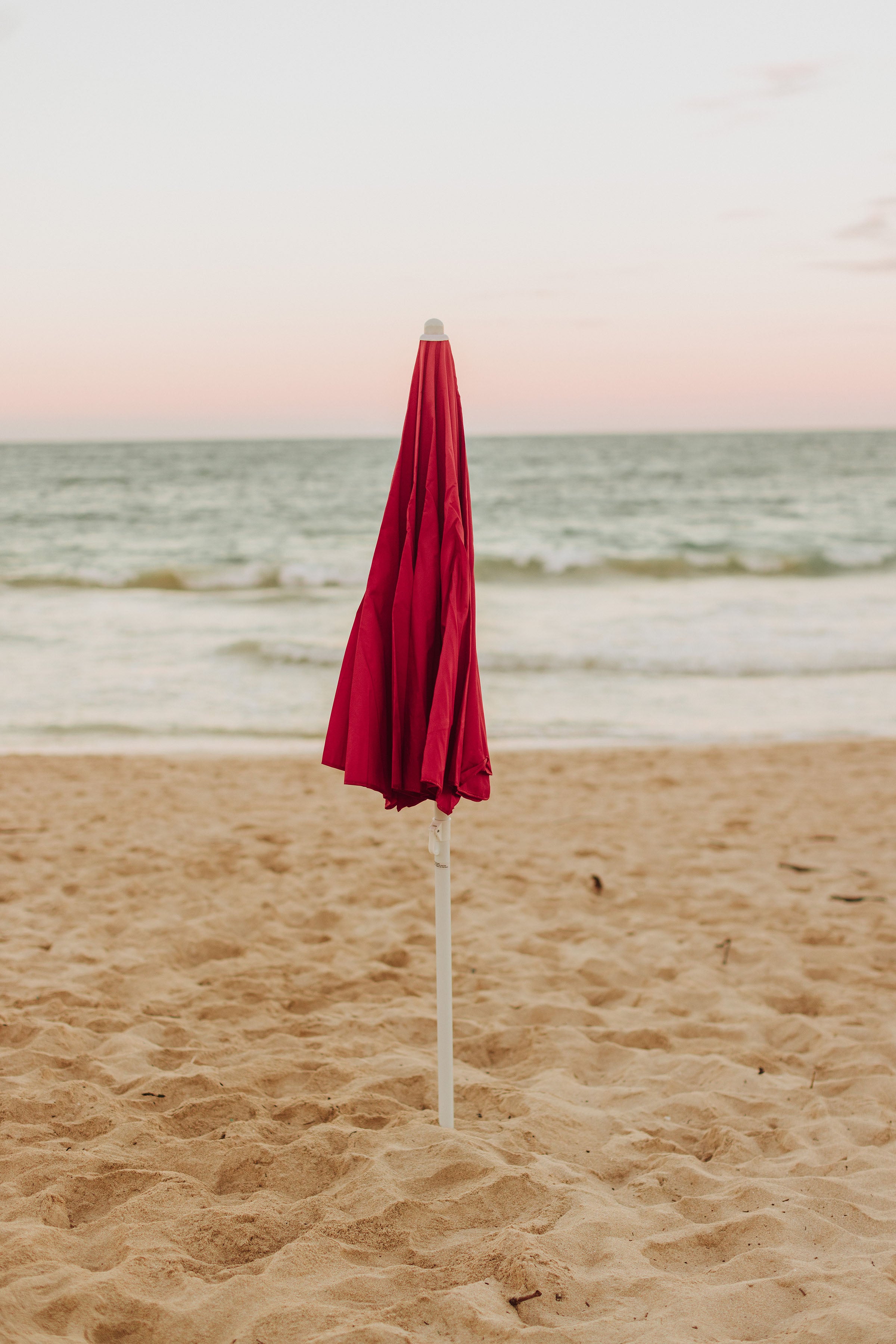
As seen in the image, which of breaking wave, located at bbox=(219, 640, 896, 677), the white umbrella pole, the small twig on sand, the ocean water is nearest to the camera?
the small twig on sand

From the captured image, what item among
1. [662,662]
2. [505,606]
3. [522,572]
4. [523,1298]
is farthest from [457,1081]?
[522,572]

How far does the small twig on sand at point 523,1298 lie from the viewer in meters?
2.10

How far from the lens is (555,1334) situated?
2010mm

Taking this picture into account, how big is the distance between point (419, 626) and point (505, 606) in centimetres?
1450

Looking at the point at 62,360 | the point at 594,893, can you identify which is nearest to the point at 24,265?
the point at 62,360

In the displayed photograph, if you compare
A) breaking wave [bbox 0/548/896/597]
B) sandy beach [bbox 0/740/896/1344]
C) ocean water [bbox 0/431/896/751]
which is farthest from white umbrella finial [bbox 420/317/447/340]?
breaking wave [bbox 0/548/896/597]

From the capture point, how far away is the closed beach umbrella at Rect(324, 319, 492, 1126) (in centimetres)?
240

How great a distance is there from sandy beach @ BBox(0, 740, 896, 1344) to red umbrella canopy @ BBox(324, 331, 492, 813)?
1.14 metres

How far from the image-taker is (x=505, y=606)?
1683cm

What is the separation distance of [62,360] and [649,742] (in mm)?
26980

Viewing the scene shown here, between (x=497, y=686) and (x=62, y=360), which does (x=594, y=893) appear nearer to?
(x=497, y=686)

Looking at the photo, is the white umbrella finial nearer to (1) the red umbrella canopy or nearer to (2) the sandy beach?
(1) the red umbrella canopy

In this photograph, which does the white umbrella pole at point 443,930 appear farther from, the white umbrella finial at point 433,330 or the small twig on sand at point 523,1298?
the white umbrella finial at point 433,330

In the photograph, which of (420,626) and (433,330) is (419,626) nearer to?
(420,626)
